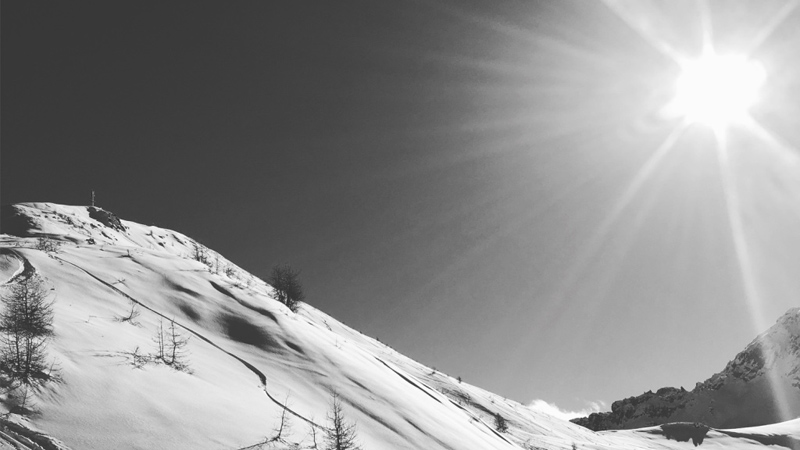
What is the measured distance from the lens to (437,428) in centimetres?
863

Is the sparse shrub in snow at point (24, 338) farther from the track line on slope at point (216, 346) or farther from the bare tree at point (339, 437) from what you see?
the bare tree at point (339, 437)

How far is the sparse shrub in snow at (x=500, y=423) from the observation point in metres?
19.1

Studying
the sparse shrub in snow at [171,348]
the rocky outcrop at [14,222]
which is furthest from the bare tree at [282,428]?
the rocky outcrop at [14,222]

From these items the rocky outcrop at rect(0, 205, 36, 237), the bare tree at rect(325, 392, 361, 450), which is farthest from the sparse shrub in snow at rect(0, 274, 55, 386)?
the rocky outcrop at rect(0, 205, 36, 237)

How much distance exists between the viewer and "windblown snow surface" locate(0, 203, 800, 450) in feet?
16.1

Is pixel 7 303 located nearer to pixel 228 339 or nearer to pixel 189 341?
pixel 189 341

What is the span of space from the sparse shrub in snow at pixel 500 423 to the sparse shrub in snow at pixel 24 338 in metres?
17.9

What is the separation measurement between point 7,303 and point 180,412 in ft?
10.8

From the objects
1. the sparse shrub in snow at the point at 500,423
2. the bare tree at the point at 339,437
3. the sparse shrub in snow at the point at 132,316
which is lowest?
the bare tree at the point at 339,437

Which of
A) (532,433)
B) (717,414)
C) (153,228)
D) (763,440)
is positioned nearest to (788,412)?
(717,414)

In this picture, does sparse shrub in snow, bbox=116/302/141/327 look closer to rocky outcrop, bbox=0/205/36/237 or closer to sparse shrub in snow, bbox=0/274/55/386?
sparse shrub in snow, bbox=0/274/55/386

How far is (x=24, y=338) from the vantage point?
540 centimetres

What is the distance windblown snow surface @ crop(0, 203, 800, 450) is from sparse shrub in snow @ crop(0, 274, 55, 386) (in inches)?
7.1

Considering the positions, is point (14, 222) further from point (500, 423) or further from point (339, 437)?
point (500, 423)
